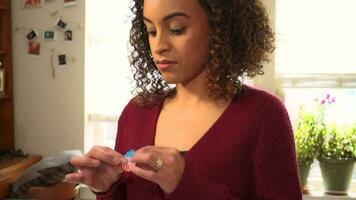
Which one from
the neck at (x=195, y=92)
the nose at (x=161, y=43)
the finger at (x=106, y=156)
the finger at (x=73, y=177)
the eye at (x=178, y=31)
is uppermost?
the eye at (x=178, y=31)

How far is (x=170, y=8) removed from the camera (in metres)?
0.75

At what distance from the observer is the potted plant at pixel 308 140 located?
6.83 ft

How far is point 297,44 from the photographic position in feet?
7.38

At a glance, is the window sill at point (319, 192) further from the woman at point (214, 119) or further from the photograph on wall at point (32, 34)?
the photograph on wall at point (32, 34)

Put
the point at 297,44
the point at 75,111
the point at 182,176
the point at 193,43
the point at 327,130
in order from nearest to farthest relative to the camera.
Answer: the point at 182,176 < the point at 193,43 < the point at 327,130 < the point at 297,44 < the point at 75,111

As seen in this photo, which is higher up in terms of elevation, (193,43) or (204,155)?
(193,43)

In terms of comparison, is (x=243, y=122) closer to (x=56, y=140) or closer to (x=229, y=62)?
(x=229, y=62)

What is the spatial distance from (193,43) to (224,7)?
98mm

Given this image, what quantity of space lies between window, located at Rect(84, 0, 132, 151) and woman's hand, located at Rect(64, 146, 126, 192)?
5.49ft

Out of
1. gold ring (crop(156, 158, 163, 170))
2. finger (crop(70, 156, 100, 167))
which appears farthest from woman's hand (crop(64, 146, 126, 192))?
gold ring (crop(156, 158, 163, 170))

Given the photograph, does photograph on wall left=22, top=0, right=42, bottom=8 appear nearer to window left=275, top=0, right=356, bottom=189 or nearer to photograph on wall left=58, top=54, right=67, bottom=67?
photograph on wall left=58, top=54, right=67, bottom=67

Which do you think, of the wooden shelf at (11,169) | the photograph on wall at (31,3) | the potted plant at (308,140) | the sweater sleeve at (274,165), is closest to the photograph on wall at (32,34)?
the photograph on wall at (31,3)

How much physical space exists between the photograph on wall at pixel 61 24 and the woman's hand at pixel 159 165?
1932mm

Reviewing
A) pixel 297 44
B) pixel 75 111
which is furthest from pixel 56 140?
pixel 297 44
